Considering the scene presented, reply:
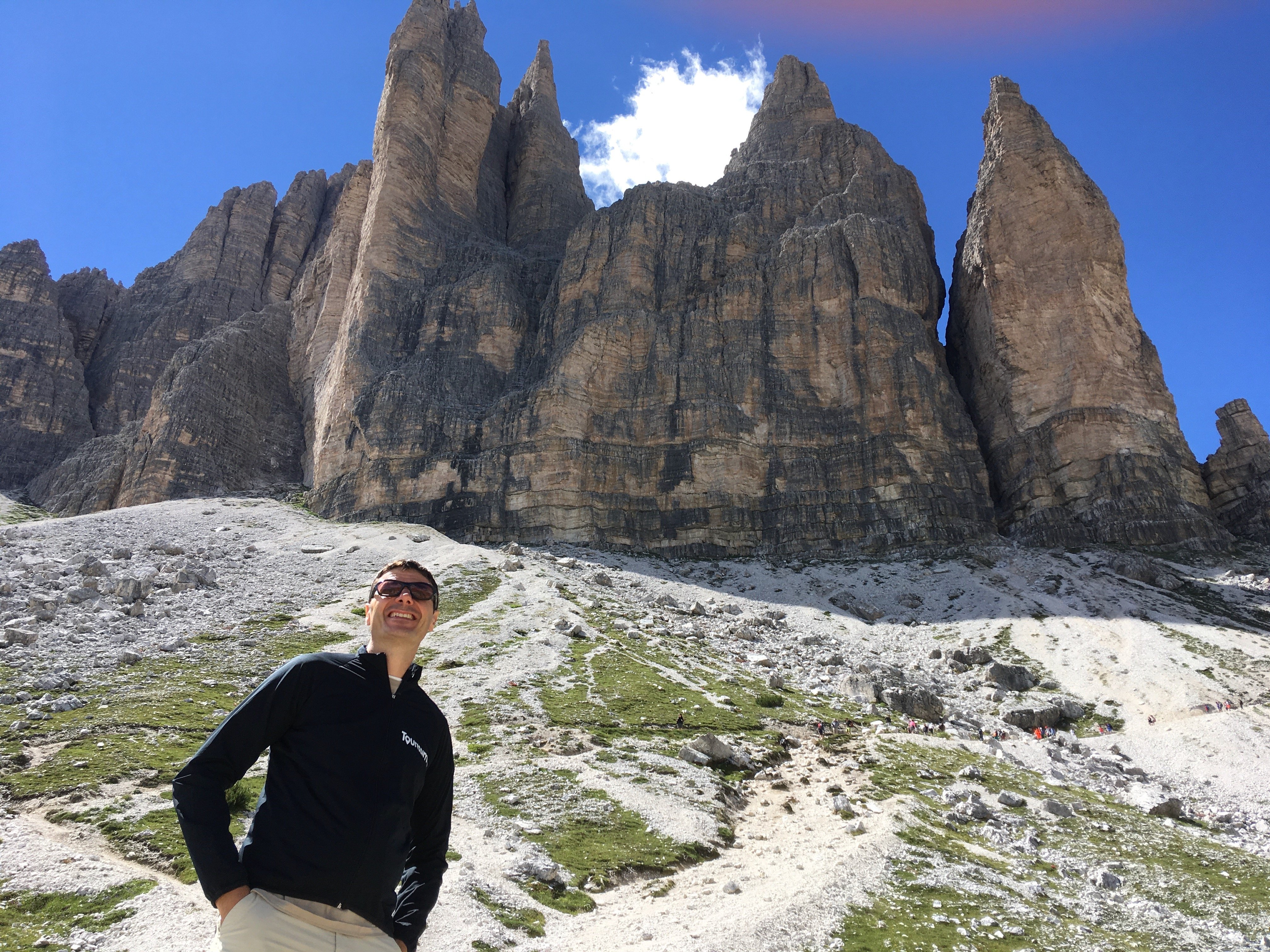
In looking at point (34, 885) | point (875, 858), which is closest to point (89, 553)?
point (34, 885)

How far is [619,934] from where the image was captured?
11.8 m

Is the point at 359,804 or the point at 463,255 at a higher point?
the point at 463,255

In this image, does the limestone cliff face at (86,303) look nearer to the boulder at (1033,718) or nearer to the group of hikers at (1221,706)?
the boulder at (1033,718)

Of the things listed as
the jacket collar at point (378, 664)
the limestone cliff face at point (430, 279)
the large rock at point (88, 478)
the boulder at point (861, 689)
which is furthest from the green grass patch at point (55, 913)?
the large rock at point (88, 478)

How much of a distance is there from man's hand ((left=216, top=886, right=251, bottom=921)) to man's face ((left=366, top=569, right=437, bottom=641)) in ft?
5.37

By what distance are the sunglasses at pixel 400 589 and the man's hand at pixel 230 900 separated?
191 centimetres

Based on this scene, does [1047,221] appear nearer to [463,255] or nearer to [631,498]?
[631,498]

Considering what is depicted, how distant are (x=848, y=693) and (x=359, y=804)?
34378mm

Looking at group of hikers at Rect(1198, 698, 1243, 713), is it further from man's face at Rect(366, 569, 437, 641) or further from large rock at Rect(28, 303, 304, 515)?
large rock at Rect(28, 303, 304, 515)

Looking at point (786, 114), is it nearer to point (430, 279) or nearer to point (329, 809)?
point (430, 279)

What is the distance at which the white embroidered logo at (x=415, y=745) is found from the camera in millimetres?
4855

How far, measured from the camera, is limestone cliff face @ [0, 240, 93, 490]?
9888 cm

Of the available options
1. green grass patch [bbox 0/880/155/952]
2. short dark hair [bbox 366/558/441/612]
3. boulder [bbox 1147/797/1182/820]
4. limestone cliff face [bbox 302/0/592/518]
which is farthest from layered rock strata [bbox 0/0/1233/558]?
short dark hair [bbox 366/558/441/612]

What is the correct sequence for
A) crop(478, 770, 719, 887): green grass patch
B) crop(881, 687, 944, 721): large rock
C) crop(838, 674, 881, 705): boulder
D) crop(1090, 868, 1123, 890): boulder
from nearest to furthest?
crop(478, 770, 719, 887): green grass patch → crop(1090, 868, 1123, 890): boulder → crop(881, 687, 944, 721): large rock → crop(838, 674, 881, 705): boulder
